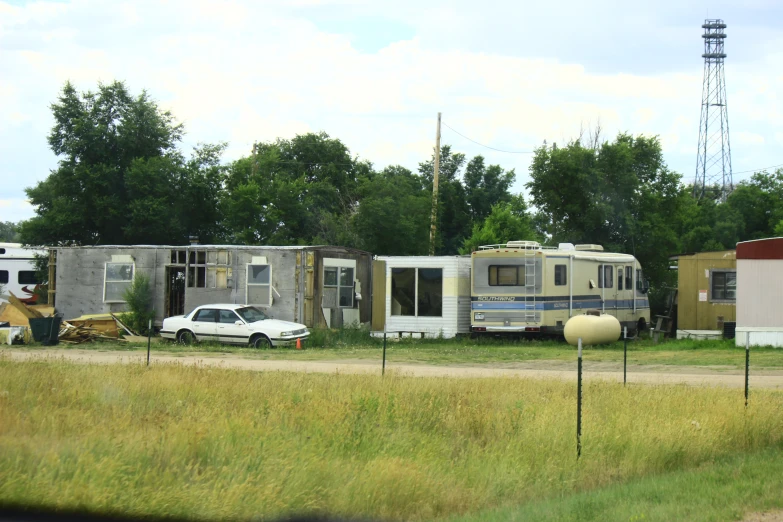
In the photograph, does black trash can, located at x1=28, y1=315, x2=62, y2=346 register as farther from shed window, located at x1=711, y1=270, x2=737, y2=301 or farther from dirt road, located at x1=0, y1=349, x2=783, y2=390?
shed window, located at x1=711, y1=270, x2=737, y2=301

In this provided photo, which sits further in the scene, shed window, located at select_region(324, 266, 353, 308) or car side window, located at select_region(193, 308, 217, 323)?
shed window, located at select_region(324, 266, 353, 308)

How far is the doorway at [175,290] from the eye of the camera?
28.8m

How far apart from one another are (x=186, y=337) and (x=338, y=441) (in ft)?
53.0

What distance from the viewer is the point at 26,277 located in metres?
40.1

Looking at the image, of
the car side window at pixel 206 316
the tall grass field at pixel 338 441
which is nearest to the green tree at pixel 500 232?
the car side window at pixel 206 316

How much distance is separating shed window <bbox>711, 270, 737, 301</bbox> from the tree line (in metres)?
6.67

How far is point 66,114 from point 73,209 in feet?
14.3

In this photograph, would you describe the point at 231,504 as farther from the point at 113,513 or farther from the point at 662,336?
the point at 662,336

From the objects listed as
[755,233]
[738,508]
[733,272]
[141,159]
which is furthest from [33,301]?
[755,233]

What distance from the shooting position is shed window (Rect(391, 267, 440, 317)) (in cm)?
2617

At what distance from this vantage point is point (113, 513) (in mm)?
7254

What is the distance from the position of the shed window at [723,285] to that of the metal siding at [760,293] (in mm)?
3595

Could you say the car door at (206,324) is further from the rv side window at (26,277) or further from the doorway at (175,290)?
the rv side window at (26,277)

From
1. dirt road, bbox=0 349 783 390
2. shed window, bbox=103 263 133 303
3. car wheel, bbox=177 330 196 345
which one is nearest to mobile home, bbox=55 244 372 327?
shed window, bbox=103 263 133 303
